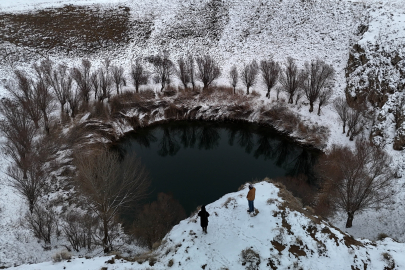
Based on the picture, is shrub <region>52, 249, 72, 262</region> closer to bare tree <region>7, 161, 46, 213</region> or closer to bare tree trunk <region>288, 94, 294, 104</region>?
bare tree <region>7, 161, 46, 213</region>

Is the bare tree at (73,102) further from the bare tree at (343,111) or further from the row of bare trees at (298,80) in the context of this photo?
the bare tree at (343,111)

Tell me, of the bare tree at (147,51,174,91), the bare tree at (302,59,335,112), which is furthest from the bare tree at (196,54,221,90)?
the bare tree at (302,59,335,112)

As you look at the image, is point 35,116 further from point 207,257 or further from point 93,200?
point 207,257

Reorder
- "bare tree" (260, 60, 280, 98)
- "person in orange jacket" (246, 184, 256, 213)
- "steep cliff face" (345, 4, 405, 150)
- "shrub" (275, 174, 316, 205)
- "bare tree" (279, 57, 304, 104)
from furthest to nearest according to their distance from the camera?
1. "bare tree" (260, 60, 280, 98)
2. "bare tree" (279, 57, 304, 104)
3. "steep cliff face" (345, 4, 405, 150)
4. "shrub" (275, 174, 316, 205)
5. "person in orange jacket" (246, 184, 256, 213)

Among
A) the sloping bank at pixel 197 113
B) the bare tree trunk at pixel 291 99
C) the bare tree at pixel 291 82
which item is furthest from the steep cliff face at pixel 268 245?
the bare tree trunk at pixel 291 99

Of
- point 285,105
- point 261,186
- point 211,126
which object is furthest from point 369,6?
point 261,186

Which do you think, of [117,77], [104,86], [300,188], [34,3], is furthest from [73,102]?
[34,3]
